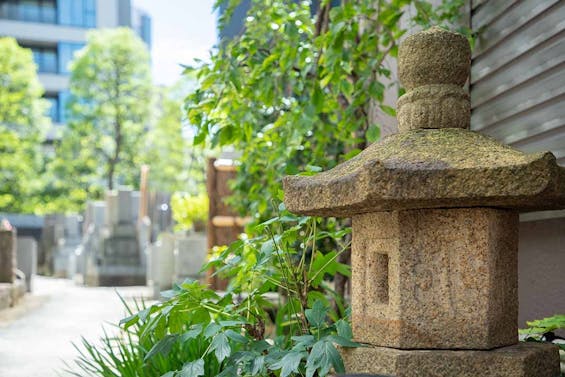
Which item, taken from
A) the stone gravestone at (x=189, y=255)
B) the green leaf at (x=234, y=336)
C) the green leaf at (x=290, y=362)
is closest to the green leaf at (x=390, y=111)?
the green leaf at (x=234, y=336)

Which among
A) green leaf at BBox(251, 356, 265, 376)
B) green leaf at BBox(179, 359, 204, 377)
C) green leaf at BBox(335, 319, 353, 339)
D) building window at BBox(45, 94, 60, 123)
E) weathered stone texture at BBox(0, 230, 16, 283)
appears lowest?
weathered stone texture at BBox(0, 230, 16, 283)

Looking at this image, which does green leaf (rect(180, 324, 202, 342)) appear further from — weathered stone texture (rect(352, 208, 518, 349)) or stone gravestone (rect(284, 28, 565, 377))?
weathered stone texture (rect(352, 208, 518, 349))

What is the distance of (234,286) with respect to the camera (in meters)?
3.38

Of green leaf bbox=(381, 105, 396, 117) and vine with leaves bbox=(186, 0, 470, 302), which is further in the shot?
vine with leaves bbox=(186, 0, 470, 302)

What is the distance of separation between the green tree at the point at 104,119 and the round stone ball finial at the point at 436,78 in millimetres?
28206

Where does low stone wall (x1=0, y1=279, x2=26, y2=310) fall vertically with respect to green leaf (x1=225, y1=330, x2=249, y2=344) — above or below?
below

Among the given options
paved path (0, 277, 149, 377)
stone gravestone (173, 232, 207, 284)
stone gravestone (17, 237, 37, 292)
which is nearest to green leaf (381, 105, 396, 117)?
paved path (0, 277, 149, 377)

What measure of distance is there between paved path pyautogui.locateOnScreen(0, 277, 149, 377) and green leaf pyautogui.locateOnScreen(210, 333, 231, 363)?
149 centimetres

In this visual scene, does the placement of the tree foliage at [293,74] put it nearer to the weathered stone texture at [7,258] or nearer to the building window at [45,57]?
the weathered stone texture at [7,258]

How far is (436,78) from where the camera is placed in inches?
94.6

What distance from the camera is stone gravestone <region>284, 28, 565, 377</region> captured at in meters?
2.05

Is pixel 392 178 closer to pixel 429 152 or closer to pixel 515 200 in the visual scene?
pixel 429 152

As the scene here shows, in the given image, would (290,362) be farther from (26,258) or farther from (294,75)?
(26,258)

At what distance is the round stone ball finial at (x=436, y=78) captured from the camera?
2.39 m
